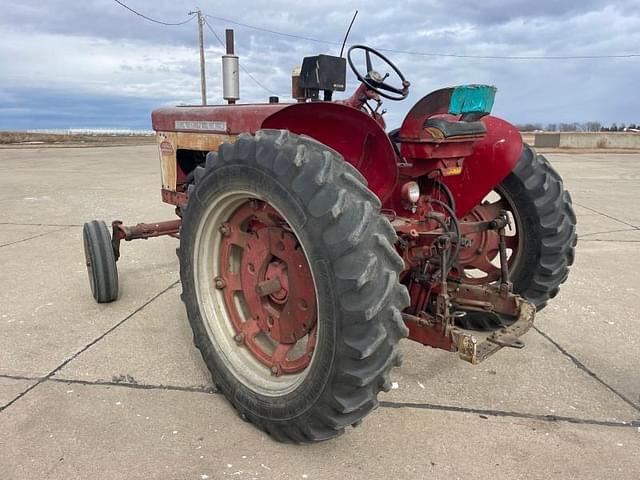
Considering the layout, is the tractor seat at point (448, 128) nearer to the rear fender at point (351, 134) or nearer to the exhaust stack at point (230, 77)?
the rear fender at point (351, 134)

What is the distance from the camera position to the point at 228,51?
464 centimetres

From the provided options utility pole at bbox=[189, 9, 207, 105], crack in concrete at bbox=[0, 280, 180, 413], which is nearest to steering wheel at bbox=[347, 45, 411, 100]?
crack in concrete at bbox=[0, 280, 180, 413]

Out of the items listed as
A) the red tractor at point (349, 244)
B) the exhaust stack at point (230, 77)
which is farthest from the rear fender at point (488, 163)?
the exhaust stack at point (230, 77)

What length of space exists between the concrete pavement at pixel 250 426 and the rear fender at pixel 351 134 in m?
1.15

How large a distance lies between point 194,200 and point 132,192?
8.62 m

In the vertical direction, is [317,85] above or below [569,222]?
above

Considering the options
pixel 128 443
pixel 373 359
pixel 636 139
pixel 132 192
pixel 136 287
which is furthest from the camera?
pixel 636 139

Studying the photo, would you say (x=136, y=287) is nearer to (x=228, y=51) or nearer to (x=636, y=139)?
(x=228, y=51)

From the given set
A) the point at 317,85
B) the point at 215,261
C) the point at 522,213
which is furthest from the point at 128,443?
the point at 522,213

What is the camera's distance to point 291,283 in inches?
95.4

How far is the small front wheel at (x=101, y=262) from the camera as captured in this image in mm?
3961

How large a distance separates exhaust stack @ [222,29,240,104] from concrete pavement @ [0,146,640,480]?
67.0 inches

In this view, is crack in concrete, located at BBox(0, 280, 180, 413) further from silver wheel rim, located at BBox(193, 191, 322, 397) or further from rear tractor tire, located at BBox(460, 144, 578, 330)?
rear tractor tire, located at BBox(460, 144, 578, 330)

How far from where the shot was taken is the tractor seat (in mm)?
2400
